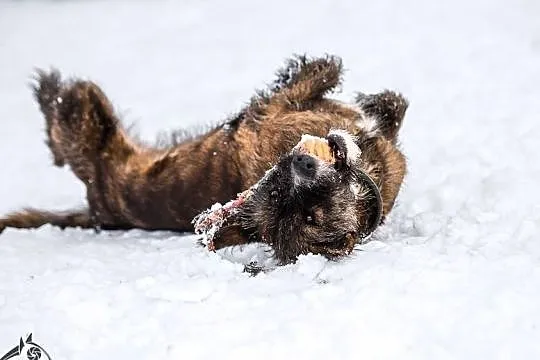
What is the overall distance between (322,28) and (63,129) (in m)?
4.37

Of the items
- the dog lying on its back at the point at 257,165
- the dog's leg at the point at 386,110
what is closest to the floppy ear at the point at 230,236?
the dog lying on its back at the point at 257,165

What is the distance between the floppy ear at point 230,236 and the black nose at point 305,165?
685mm

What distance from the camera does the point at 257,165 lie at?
195 inches

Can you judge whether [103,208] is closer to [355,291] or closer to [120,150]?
[120,150]

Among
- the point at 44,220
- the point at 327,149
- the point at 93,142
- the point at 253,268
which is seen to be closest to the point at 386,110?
the point at 327,149

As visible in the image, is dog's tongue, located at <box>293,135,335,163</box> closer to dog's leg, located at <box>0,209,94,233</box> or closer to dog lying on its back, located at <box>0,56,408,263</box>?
dog lying on its back, located at <box>0,56,408,263</box>

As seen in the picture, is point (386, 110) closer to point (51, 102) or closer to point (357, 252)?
point (357, 252)

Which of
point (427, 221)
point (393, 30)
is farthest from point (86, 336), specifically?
point (393, 30)

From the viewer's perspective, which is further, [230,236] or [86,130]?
[86,130]

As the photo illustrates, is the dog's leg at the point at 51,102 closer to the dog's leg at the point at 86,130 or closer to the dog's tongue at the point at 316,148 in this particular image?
the dog's leg at the point at 86,130

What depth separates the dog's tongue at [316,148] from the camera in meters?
4.25

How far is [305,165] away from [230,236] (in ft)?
2.60

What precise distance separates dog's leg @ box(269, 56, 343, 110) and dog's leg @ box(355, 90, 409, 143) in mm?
225

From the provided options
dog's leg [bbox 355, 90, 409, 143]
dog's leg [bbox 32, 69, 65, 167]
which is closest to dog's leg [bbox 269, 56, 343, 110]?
dog's leg [bbox 355, 90, 409, 143]
